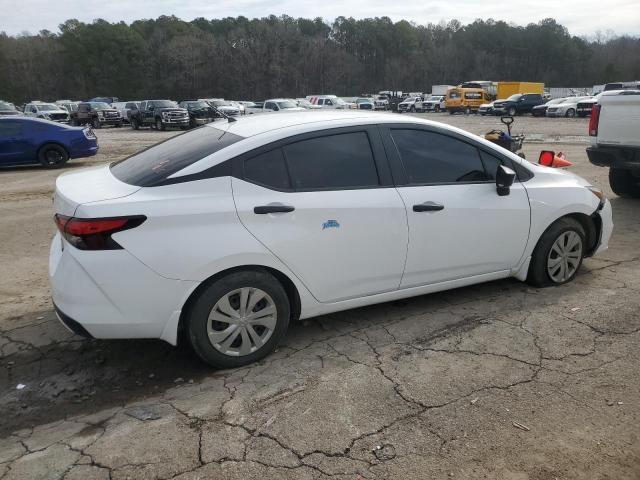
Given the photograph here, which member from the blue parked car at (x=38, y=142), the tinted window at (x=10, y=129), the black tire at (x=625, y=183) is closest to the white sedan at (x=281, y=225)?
the black tire at (x=625, y=183)

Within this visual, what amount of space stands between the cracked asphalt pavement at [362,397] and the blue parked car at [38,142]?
10.5 metres

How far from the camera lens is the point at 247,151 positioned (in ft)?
11.6

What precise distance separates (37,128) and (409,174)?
12.8 meters

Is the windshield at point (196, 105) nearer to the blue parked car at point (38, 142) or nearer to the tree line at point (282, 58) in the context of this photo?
the blue parked car at point (38, 142)

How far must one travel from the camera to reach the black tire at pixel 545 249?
4637 mm

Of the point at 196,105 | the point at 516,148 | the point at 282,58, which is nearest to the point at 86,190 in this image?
the point at 516,148

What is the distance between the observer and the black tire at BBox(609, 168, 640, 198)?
8.73 meters

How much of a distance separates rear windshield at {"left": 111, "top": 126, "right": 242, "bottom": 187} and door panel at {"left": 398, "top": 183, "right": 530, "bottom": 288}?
4.53 feet

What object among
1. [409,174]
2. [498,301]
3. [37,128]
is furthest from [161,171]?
[37,128]

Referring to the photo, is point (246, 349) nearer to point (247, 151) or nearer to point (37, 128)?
point (247, 151)

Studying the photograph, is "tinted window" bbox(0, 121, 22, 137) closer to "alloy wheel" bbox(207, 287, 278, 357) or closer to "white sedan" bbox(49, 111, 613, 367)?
"white sedan" bbox(49, 111, 613, 367)

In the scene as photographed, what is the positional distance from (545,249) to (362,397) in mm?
2390

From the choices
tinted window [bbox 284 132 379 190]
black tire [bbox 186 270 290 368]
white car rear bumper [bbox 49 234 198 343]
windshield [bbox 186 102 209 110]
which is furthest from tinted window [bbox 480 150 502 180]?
windshield [bbox 186 102 209 110]

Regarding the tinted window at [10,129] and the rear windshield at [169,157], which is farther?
the tinted window at [10,129]
